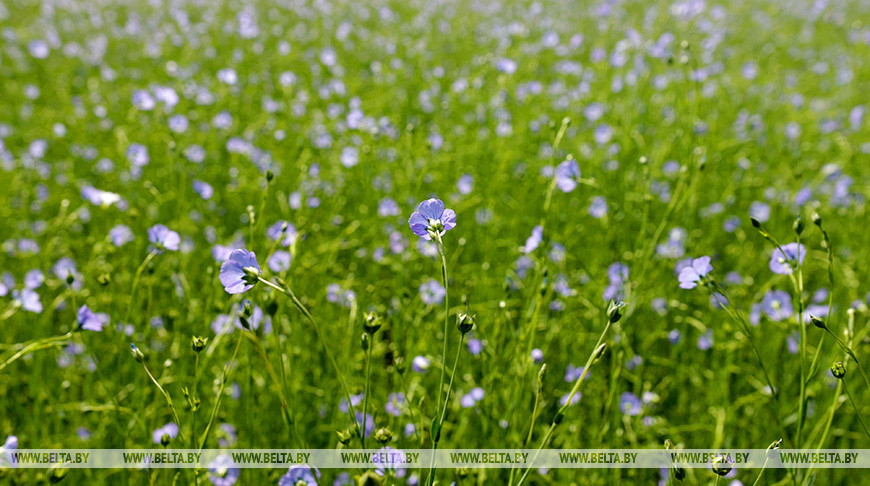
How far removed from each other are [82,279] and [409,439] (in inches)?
70.3

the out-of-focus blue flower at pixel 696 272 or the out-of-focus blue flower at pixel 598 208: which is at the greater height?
the out-of-focus blue flower at pixel 598 208

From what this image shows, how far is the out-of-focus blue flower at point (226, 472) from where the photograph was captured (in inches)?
58.7

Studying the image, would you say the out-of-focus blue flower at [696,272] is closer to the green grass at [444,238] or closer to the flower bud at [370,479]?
the green grass at [444,238]

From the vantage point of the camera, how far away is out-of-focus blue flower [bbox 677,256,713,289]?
1.28 meters

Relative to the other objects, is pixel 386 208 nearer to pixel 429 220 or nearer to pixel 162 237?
pixel 162 237

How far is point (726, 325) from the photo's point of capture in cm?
180

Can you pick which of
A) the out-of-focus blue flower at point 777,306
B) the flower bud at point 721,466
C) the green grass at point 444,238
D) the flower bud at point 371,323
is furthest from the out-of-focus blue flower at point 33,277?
the out-of-focus blue flower at point 777,306

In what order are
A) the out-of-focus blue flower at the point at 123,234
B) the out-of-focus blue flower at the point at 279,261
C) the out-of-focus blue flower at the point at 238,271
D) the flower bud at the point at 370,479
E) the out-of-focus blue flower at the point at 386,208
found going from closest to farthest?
the flower bud at the point at 370,479
the out-of-focus blue flower at the point at 238,271
the out-of-focus blue flower at the point at 123,234
the out-of-focus blue flower at the point at 279,261
the out-of-focus blue flower at the point at 386,208

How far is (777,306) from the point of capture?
200 cm

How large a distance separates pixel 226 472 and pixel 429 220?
3.22ft

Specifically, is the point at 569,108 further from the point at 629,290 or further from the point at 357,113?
the point at 629,290

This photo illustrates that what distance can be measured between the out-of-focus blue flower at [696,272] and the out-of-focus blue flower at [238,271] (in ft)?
3.08

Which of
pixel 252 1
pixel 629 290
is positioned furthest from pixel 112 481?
pixel 252 1

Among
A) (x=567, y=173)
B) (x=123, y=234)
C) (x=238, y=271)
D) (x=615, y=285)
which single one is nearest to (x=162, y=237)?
(x=238, y=271)
